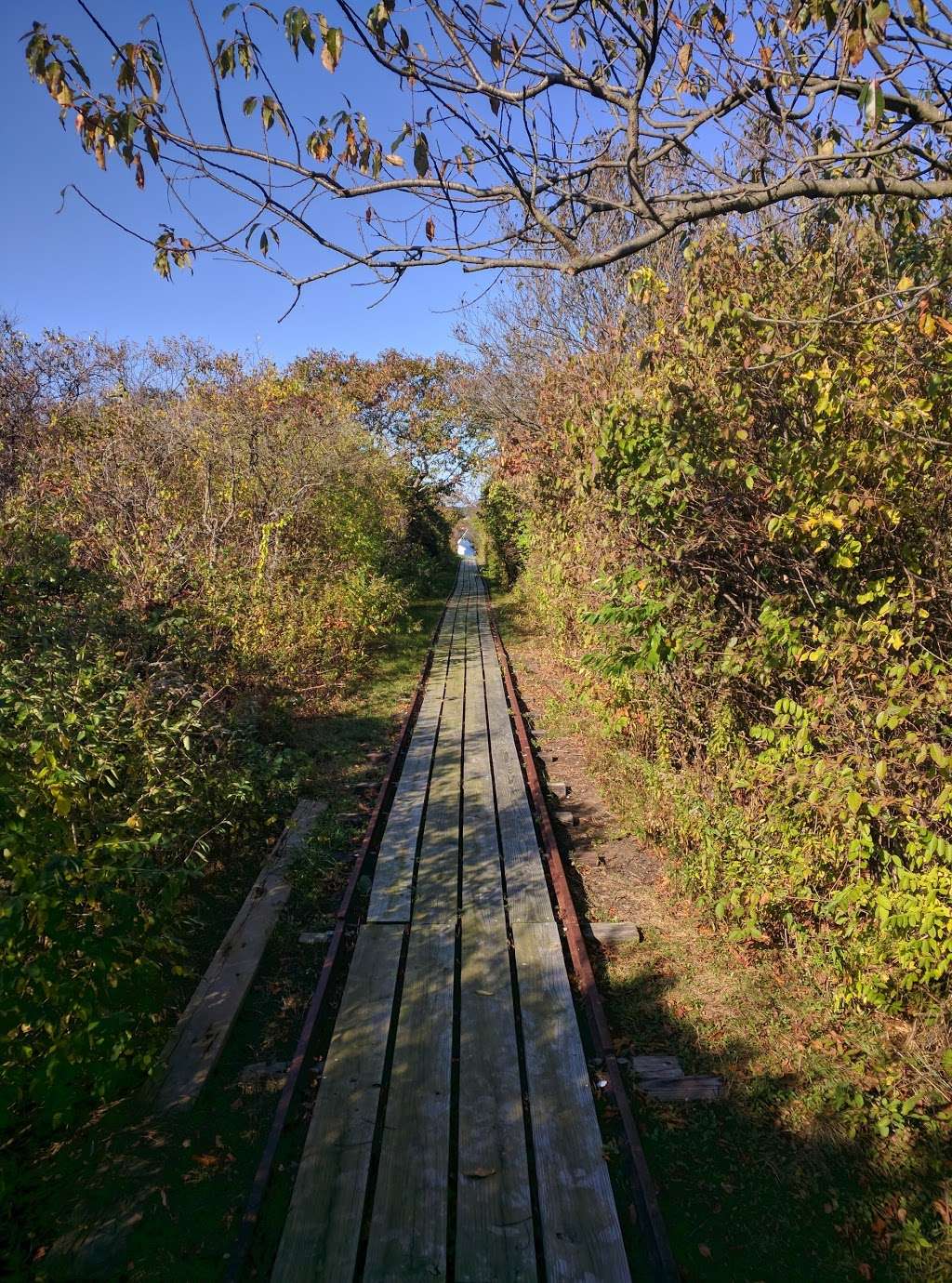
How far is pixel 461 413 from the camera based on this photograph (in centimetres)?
2625

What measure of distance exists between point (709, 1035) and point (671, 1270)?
1.52 metres

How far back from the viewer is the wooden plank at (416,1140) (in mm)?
2715

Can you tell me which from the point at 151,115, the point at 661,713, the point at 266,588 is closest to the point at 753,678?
the point at 661,713

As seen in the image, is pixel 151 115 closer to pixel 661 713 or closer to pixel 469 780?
pixel 661 713

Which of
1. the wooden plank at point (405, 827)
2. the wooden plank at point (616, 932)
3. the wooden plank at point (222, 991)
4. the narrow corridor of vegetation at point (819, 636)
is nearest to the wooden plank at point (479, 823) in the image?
the wooden plank at point (405, 827)

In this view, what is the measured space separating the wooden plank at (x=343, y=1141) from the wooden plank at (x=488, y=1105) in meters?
0.42

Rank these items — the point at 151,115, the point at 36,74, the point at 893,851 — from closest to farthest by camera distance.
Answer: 1. the point at 36,74
2. the point at 151,115
3. the point at 893,851

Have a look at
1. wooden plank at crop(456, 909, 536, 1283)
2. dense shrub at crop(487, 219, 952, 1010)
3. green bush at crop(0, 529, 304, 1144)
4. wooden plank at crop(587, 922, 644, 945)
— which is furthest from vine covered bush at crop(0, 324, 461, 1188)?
dense shrub at crop(487, 219, 952, 1010)

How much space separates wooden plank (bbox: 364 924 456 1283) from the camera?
2.71 metres

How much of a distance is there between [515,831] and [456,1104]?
9.89 ft

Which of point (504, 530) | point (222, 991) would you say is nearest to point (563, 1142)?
point (222, 991)

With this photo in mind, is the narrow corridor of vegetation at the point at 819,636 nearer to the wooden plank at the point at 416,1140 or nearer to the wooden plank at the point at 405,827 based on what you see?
the wooden plank at the point at 416,1140

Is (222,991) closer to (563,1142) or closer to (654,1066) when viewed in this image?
(563,1142)

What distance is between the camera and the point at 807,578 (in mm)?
4289
